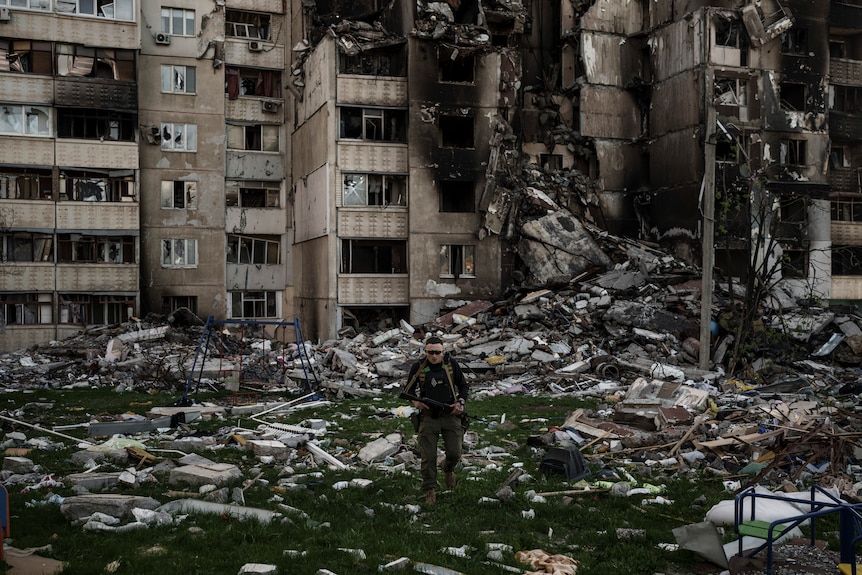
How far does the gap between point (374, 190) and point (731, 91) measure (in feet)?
52.6

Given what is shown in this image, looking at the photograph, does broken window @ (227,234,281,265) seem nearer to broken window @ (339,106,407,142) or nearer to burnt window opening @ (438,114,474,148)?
broken window @ (339,106,407,142)

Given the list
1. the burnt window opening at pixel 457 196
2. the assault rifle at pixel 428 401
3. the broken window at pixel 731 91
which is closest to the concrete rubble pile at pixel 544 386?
the assault rifle at pixel 428 401

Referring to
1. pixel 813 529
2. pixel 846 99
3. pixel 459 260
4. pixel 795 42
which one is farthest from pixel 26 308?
pixel 846 99

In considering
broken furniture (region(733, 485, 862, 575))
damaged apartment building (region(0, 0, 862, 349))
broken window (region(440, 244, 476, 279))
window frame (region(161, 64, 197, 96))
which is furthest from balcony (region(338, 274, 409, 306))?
broken furniture (region(733, 485, 862, 575))

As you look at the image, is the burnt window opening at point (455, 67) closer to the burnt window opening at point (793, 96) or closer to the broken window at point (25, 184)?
the burnt window opening at point (793, 96)

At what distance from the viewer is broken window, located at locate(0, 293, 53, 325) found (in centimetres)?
3192

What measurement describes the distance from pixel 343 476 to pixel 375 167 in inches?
902

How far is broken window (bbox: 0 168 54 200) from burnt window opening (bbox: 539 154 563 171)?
70.8ft

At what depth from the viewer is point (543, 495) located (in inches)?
360

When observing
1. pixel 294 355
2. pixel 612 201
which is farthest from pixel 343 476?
pixel 612 201

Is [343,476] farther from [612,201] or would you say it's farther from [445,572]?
[612,201]

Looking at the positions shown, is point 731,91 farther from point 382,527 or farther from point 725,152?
point 382,527

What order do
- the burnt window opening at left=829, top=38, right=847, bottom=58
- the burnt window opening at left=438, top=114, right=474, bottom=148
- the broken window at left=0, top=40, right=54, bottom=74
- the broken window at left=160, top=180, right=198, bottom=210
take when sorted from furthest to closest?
the burnt window opening at left=829, top=38, right=847, bottom=58
the broken window at left=160, top=180, right=198, bottom=210
the burnt window opening at left=438, top=114, right=474, bottom=148
the broken window at left=0, top=40, right=54, bottom=74

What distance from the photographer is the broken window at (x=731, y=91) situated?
34.0m
